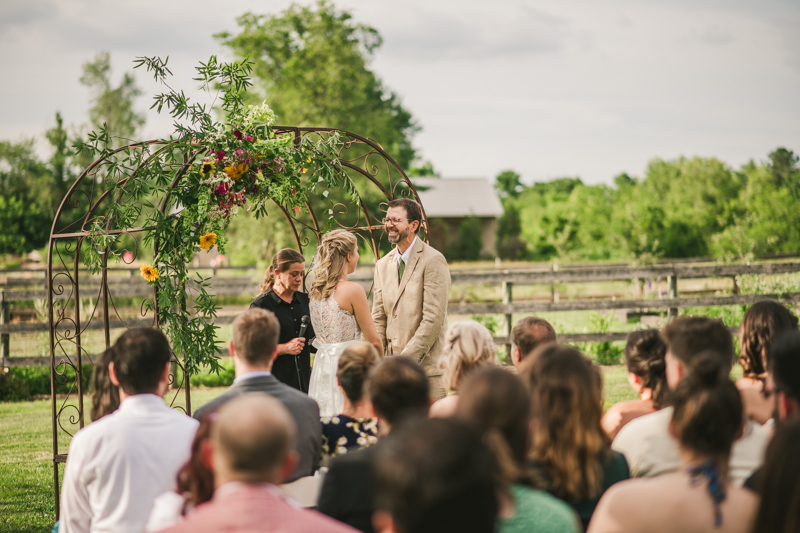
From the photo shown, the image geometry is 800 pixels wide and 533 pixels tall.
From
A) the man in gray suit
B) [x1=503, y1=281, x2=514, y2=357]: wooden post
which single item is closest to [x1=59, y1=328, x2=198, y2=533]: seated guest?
the man in gray suit

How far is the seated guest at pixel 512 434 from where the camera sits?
1.97 metres

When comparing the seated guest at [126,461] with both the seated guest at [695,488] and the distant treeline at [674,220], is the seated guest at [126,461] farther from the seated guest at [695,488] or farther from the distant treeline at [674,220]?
the distant treeline at [674,220]

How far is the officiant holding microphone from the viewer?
511 cm

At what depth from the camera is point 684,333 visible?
10.1ft

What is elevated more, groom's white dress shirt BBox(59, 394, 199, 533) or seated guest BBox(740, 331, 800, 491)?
seated guest BBox(740, 331, 800, 491)

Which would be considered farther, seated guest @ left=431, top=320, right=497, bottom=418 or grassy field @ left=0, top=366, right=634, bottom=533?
grassy field @ left=0, top=366, right=634, bottom=533

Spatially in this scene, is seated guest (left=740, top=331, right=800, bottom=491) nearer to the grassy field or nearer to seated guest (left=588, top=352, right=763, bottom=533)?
seated guest (left=588, top=352, right=763, bottom=533)

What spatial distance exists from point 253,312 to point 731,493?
7.13 ft

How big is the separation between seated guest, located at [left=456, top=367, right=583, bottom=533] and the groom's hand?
317 cm

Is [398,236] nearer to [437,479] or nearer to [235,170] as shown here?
[235,170]

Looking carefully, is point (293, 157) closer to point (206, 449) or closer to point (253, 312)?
point (253, 312)

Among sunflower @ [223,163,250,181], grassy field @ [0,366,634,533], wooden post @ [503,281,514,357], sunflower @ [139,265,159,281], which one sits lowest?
grassy field @ [0,366,634,533]

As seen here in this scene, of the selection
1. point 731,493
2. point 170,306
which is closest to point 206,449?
point 731,493

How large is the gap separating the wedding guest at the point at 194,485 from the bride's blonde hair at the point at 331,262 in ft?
9.27
